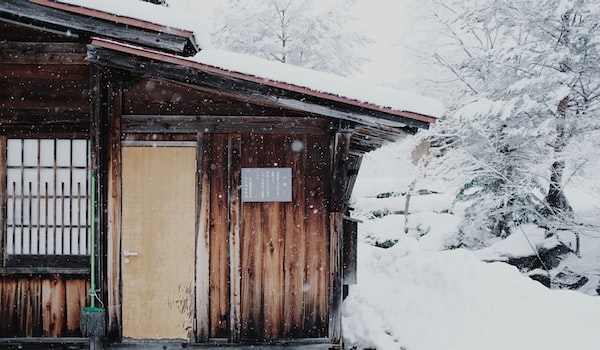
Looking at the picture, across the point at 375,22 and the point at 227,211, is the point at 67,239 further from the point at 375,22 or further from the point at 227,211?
the point at 375,22

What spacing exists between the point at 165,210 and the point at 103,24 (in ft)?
8.07

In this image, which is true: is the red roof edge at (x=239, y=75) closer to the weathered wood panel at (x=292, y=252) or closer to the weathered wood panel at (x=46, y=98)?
the weathered wood panel at (x=292, y=252)

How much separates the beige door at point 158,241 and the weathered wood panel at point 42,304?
2.17 feet

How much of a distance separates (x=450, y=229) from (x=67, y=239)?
1444cm

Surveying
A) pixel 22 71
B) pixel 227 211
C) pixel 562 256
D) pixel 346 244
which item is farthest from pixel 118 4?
pixel 562 256

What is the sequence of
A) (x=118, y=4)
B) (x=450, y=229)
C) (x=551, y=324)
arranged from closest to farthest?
(x=118, y=4)
(x=551, y=324)
(x=450, y=229)

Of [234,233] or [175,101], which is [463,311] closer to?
[234,233]

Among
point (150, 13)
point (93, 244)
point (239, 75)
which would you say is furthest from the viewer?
point (93, 244)

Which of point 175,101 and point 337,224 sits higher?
point 175,101

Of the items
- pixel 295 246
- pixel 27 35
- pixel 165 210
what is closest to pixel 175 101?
pixel 165 210

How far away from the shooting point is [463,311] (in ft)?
25.0

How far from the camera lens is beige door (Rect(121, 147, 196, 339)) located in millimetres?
6188

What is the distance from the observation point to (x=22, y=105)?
6.13 meters

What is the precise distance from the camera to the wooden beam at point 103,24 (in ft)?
15.4
